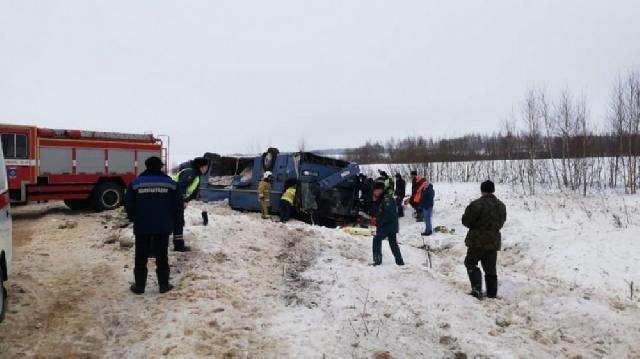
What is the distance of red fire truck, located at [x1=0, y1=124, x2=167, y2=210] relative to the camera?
12508 millimetres

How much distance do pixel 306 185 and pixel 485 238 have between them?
8.38m

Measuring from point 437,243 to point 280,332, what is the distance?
28.1ft

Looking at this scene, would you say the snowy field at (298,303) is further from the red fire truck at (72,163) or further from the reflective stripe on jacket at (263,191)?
the reflective stripe on jacket at (263,191)

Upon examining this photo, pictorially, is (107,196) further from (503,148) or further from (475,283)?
(503,148)

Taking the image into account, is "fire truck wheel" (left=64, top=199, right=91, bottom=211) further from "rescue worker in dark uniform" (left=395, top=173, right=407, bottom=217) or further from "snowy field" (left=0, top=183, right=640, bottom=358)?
"rescue worker in dark uniform" (left=395, top=173, right=407, bottom=217)

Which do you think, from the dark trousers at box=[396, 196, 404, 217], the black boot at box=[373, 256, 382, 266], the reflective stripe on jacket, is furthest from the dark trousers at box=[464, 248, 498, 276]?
the dark trousers at box=[396, 196, 404, 217]

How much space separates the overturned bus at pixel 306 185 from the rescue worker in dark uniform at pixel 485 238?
8.01 m

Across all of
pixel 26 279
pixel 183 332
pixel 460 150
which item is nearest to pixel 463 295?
pixel 183 332

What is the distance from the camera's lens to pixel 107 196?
13.9 metres

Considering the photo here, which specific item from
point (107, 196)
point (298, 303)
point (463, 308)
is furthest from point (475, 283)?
point (107, 196)

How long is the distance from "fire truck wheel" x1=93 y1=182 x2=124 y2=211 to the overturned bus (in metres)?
3.58

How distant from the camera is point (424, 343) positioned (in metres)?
4.94

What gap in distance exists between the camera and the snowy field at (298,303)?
475 cm

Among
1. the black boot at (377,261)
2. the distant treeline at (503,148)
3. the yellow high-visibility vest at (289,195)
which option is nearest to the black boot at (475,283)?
the black boot at (377,261)
